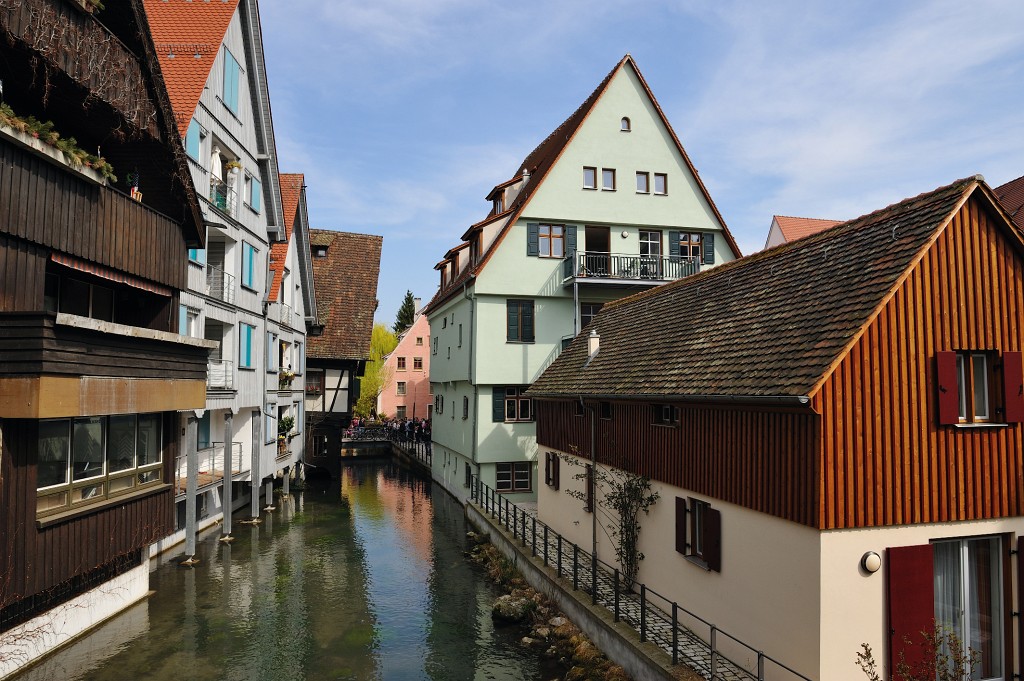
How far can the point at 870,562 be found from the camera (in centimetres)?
870

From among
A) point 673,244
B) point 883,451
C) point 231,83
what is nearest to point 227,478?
point 231,83

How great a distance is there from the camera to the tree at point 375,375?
2196 inches

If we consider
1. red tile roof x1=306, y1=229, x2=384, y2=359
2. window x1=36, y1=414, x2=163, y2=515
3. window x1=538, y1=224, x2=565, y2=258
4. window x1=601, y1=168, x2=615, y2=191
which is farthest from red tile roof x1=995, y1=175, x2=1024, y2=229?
window x1=36, y1=414, x2=163, y2=515

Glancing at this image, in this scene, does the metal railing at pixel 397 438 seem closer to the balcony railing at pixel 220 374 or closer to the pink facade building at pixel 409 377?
the pink facade building at pixel 409 377

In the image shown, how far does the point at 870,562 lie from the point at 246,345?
2042 cm

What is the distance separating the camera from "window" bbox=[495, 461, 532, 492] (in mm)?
26219

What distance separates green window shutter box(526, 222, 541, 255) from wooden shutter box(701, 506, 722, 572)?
15.9 meters

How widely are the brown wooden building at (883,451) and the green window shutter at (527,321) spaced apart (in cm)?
1530

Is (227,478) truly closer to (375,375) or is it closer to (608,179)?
(608,179)

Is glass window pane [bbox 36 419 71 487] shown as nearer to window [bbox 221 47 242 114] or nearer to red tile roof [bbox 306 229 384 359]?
window [bbox 221 47 242 114]

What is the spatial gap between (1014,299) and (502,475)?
19.2m

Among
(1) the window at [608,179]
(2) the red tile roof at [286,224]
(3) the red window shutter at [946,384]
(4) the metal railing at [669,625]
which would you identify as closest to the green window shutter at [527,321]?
(1) the window at [608,179]

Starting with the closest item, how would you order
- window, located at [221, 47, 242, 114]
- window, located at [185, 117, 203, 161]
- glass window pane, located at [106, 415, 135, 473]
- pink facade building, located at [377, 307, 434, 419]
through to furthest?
glass window pane, located at [106, 415, 135, 473], window, located at [185, 117, 203, 161], window, located at [221, 47, 242, 114], pink facade building, located at [377, 307, 434, 419]

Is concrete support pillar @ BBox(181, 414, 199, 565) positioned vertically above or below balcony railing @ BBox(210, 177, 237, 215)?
below
